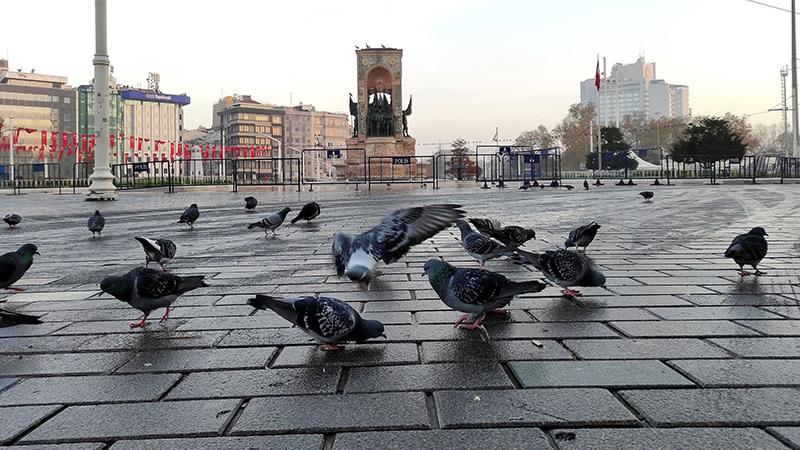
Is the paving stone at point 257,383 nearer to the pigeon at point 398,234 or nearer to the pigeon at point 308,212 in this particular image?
the pigeon at point 398,234

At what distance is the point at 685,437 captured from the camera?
2.07 metres

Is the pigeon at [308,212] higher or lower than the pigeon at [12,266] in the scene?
higher

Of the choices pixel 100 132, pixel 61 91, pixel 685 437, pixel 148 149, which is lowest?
pixel 685 437

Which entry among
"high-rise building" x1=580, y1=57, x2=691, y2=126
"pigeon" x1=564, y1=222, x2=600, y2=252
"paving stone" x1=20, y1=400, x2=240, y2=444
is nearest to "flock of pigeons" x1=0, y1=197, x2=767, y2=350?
"paving stone" x1=20, y1=400, x2=240, y2=444

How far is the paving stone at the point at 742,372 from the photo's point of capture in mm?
2574

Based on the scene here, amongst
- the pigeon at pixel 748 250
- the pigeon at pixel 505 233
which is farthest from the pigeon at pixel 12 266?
the pigeon at pixel 748 250

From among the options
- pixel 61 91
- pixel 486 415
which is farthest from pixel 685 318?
pixel 61 91

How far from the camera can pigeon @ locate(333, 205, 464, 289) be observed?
163 inches

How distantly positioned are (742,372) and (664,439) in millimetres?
894

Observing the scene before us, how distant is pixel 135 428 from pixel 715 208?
46.7 feet

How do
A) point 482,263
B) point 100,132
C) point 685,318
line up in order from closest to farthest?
point 685,318, point 482,263, point 100,132

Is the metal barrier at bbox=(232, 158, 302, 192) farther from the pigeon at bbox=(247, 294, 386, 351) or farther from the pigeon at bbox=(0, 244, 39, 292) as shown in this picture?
the pigeon at bbox=(247, 294, 386, 351)

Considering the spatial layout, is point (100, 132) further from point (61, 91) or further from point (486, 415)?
point (61, 91)

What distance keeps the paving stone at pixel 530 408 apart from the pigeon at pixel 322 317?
2.25ft
